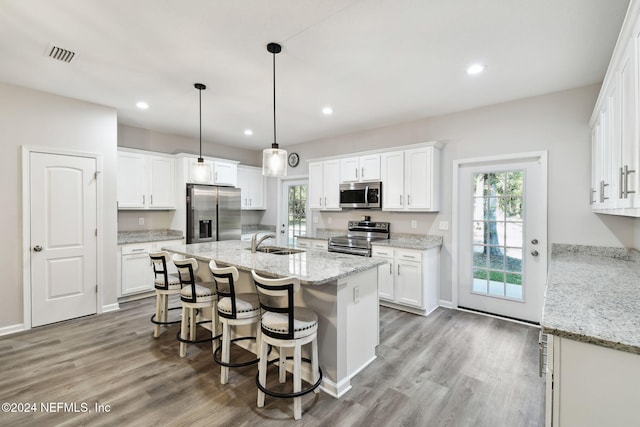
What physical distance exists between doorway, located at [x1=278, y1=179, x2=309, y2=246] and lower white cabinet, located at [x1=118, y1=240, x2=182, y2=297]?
2.45 metres

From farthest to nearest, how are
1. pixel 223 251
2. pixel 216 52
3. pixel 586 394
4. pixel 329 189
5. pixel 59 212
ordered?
1. pixel 329 189
2. pixel 59 212
3. pixel 223 251
4. pixel 216 52
5. pixel 586 394

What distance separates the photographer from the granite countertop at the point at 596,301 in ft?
3.77

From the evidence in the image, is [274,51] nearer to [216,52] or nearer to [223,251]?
[216,52]

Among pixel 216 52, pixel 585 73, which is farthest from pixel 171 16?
pixel 585 73

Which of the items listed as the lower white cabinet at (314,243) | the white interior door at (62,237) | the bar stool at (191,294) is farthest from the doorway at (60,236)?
the lower white cabinet at (314,243)

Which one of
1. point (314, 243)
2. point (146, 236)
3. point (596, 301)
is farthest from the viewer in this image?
point (314, 243)

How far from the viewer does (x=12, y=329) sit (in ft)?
10.8

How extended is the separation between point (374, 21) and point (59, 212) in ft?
13.5

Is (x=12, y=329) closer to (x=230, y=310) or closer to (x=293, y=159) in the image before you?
(x=230, y=310)

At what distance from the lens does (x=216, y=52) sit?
2.57 meters

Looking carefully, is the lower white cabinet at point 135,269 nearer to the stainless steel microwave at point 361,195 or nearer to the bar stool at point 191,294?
the bar stool at point 191,294

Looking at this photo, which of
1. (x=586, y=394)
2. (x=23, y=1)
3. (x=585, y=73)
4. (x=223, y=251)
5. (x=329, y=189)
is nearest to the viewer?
(x=586, y=394)

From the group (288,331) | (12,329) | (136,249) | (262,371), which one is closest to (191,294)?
(262,371)

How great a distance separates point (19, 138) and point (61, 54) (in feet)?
4.77
